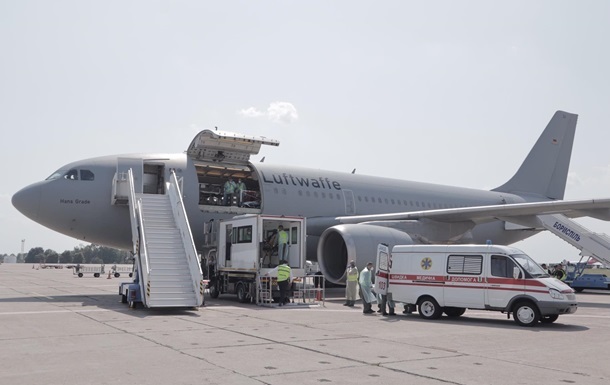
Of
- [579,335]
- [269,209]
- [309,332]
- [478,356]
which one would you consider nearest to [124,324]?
[309,332]

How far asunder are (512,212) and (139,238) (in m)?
11.2

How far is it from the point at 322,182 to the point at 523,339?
42.3ft

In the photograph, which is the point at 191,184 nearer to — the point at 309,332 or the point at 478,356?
the point at 309,332

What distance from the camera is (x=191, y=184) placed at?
19000 millimetres

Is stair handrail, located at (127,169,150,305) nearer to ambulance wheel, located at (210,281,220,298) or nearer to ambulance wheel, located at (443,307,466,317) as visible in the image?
ambulance wheel, located at (210,281,220,298)

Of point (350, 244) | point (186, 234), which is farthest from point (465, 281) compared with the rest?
point (186, 234)

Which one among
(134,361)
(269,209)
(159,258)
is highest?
(269,209)

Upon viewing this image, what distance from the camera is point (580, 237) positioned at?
24531mm

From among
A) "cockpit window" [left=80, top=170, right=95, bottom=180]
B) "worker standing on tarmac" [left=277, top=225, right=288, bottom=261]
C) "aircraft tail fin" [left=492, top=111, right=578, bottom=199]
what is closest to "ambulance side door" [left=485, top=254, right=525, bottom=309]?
"worker standing on tarmac" [left=277, top=225, right=288, bottom=261]

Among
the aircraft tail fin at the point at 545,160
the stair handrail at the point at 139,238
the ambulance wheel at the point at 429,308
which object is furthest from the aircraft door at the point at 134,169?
the aircraft tail fin at the point at 545,160

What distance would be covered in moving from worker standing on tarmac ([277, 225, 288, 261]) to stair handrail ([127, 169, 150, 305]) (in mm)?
3779

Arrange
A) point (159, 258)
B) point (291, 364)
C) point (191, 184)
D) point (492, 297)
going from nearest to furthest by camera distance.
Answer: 1. point (291, 364)
2. point (492, 297)
3. point (159, 258)
4. point (191, 184)

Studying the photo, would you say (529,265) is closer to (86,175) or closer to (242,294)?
(242,294)

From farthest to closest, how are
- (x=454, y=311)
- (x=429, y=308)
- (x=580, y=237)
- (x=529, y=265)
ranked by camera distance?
(x=580, y=237)
(x=454, y=311)
(x=429, y=308)
(x=529, y=265)
